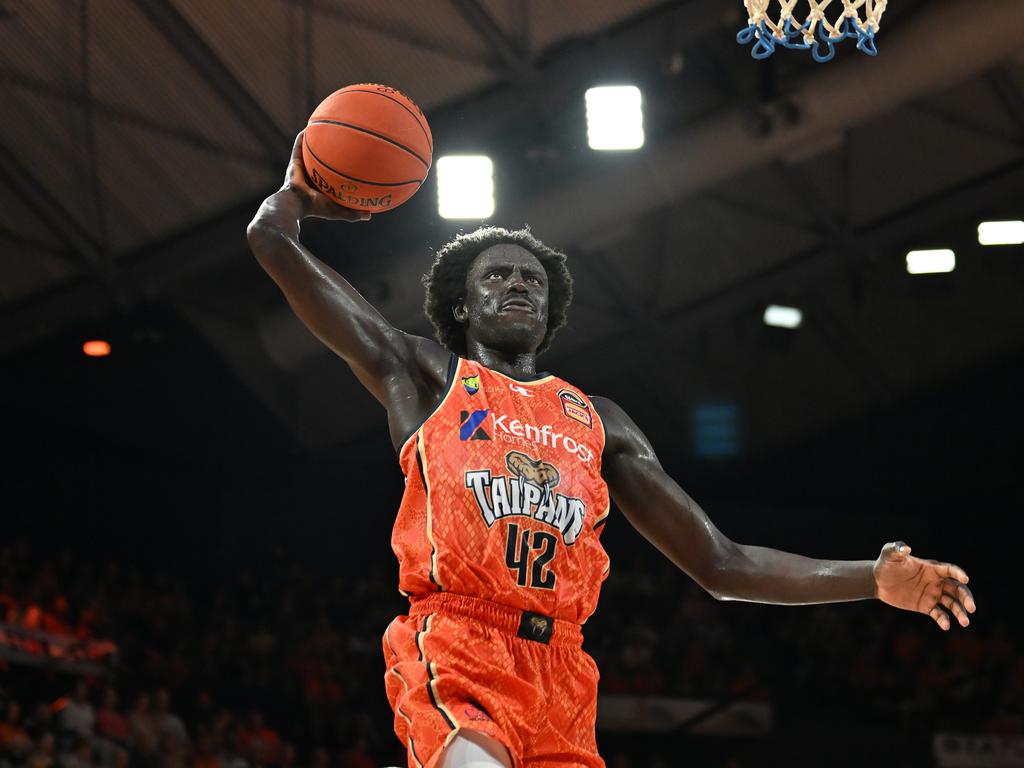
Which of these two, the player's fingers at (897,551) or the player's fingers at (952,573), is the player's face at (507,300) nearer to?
the player's fingers at (897,551)

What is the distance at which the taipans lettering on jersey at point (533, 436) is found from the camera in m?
3.78

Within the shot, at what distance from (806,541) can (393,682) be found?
680 inches

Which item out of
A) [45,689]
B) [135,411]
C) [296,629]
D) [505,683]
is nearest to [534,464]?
[505,683]

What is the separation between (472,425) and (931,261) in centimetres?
1282

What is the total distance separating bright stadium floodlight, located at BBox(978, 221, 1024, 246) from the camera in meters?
15.0

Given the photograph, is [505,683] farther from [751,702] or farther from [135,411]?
[135,411]

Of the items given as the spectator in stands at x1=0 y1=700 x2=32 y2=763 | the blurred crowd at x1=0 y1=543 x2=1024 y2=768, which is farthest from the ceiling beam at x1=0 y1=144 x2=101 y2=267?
the spectator in stands at x1=0 y1=700 x2=32 y2=763

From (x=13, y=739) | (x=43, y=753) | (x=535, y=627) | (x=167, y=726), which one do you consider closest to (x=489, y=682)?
(x=535, y=627)

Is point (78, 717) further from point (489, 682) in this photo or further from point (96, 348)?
point (489, 682)

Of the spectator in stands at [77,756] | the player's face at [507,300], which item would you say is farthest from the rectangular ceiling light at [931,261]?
the player's face at [507,300]

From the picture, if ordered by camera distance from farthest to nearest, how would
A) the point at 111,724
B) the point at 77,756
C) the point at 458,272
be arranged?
1. the point at 111,724
2. the point at 77,756
3. the point at 458,272

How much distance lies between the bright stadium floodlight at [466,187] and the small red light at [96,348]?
5.02m

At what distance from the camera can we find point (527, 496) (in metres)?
3.66

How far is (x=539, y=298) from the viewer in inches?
165
